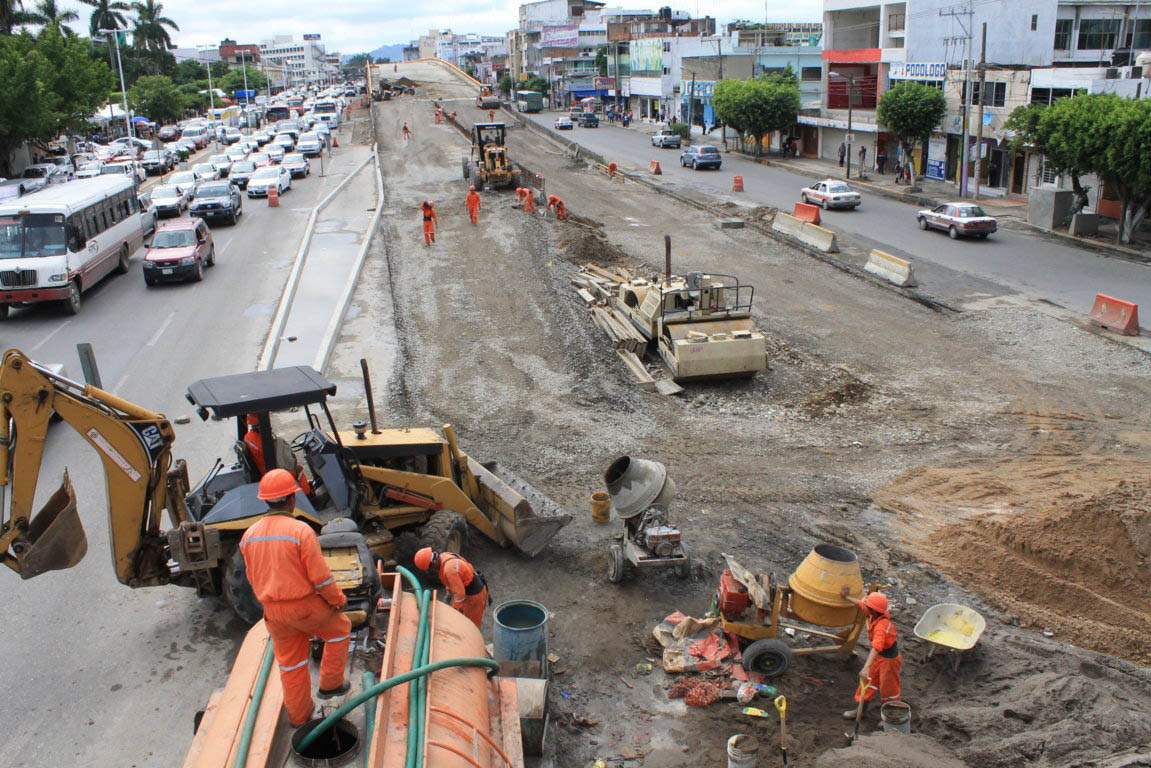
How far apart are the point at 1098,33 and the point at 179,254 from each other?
36221mm

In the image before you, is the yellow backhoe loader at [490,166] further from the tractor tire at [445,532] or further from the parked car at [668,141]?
the tractor tire at [445,532]

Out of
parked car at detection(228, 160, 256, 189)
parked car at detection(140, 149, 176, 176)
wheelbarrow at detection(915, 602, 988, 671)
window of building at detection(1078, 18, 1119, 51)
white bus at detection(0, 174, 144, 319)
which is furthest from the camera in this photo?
parked car at detection(140, 149, 176, 176)

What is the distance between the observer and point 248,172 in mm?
43438

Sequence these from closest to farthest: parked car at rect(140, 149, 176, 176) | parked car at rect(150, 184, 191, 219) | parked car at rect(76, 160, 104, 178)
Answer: parked car at rect(150, 184, 191, 219)
parked car at rect(76, 160, 104, 178)
parked car at rect(140, 149, 176, 176)

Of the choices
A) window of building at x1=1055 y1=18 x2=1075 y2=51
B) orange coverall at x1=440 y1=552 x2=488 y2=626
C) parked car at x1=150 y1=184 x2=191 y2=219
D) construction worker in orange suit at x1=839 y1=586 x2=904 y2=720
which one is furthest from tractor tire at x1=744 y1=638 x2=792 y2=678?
window of building at x1=1055 y1=18 x2=1075 y2=51

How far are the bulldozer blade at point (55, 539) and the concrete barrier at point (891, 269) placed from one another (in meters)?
20.4

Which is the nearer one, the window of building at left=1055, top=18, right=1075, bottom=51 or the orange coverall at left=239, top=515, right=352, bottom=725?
the orange coverall at left=239, top=515, right=352, bottom=725

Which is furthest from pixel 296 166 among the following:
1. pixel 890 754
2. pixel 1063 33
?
pixel 890 754

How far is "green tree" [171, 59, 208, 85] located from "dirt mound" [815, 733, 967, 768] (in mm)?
135843

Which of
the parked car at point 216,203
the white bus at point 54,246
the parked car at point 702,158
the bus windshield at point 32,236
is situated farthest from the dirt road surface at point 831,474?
the parked car at point 702,158

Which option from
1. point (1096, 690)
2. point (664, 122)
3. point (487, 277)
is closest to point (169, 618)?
point (1096, 690)

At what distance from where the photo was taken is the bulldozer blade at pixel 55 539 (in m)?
8.20

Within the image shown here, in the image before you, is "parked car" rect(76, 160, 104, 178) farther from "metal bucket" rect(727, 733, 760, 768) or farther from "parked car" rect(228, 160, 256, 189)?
"metal bucket" rect(727, 733, 760, 768)

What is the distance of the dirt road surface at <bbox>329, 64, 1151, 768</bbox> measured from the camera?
777 cm
